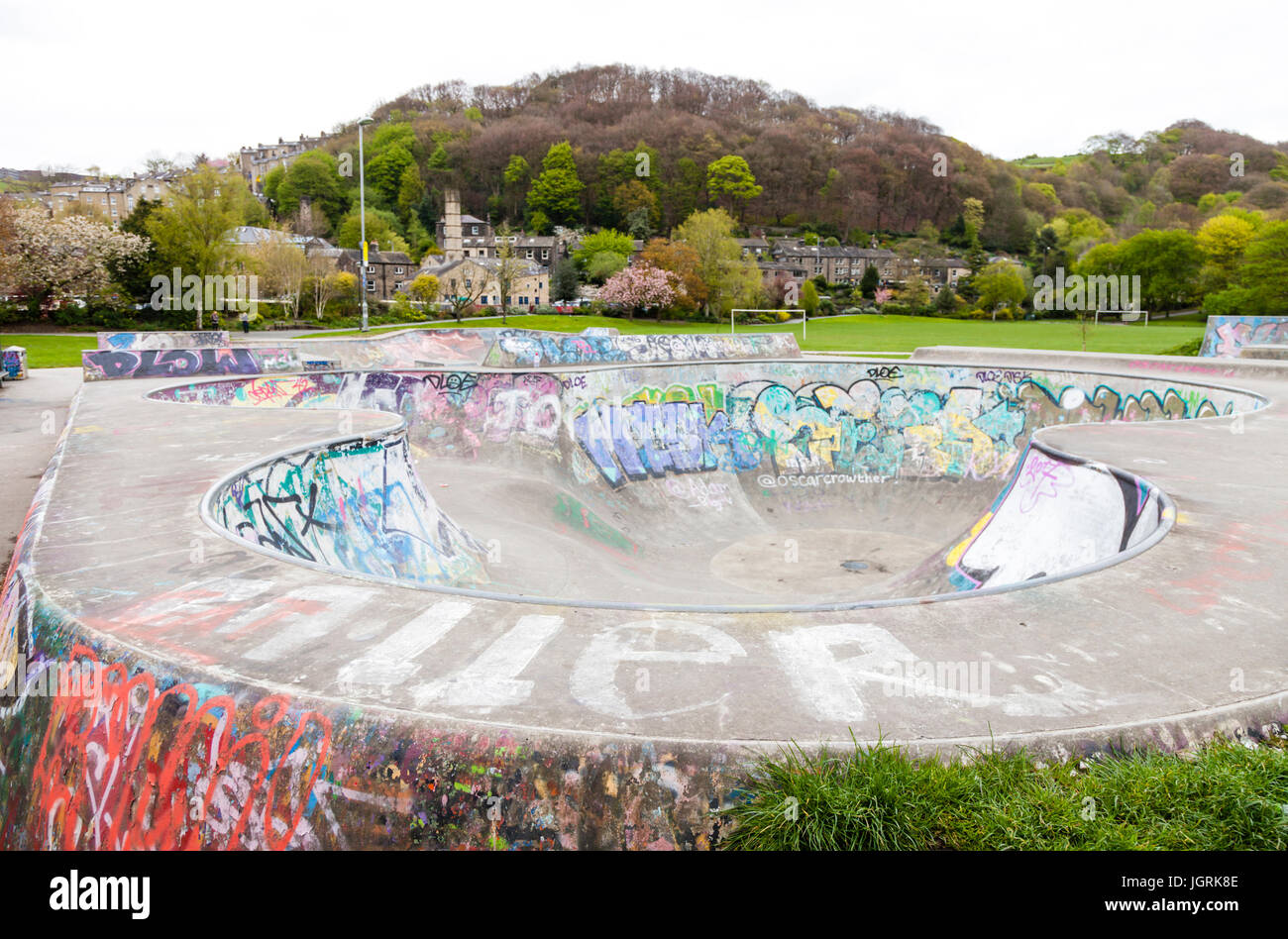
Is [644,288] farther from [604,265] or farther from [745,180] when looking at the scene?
[745,180]

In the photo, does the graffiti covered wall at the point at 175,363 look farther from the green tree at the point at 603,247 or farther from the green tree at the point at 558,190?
the green tree at the point at 558,190

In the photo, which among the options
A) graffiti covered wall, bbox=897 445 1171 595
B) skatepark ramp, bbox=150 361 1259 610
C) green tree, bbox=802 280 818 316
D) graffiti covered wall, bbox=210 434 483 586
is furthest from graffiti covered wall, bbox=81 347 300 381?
green tree, bbox=802 280 818 316

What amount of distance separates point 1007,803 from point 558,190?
15141 centimetres

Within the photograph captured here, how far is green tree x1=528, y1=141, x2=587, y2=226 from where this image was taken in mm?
145250

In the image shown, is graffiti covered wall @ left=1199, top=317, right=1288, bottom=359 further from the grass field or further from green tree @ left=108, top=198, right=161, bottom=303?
green tree @ left=108, top=198, right=161, bottom=303

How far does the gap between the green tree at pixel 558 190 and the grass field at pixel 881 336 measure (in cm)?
7936

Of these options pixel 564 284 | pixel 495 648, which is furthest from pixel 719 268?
pixel 495 648

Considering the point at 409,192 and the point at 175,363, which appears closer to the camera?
the point at 175,363

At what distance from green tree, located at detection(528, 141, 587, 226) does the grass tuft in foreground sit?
149746 mm

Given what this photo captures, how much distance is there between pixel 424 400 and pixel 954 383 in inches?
587


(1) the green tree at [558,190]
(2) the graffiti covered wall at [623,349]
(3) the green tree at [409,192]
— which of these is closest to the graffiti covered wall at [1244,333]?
(2) the graffiti covered wall at [623,349]

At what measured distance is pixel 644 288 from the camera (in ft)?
215
